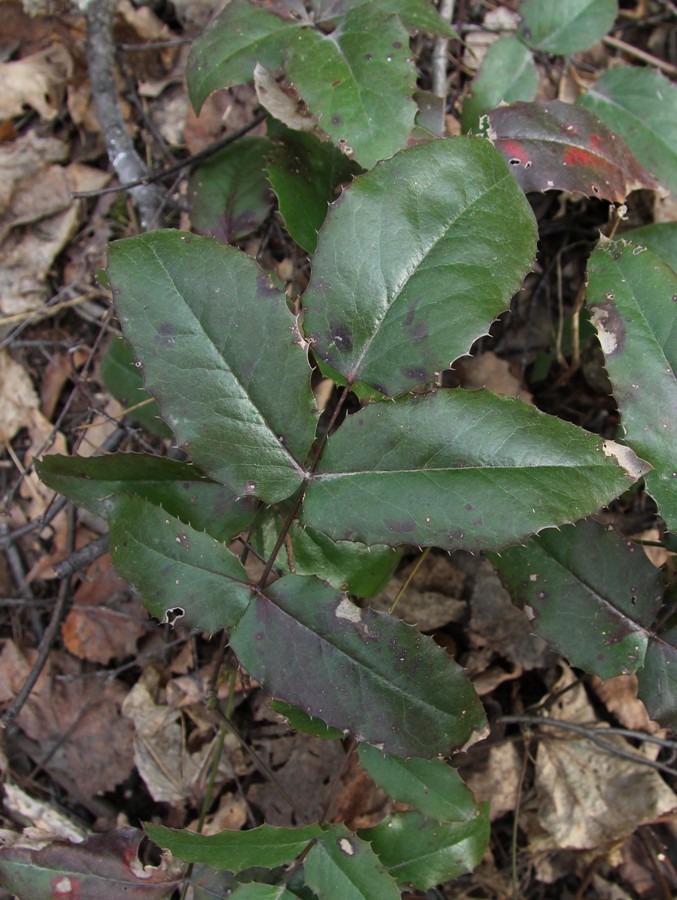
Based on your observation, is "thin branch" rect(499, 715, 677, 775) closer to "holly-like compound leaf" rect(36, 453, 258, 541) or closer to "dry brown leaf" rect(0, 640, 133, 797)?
"holly-like compound leaf" rect(36, 453, 258, 541)

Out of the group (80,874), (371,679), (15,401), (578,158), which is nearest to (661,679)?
(371,679)

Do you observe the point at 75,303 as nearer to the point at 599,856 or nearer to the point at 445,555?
the point at 445,555

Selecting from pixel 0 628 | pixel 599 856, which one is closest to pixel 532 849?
pixel 599 856

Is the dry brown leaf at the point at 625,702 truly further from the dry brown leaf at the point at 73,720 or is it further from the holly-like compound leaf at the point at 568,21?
the holly-like compound leaf at the point at 568,21

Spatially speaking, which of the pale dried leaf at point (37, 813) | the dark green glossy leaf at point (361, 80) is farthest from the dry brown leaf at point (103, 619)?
the dark green glossy leaf at point (361, 80)

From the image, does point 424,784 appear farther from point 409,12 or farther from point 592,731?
point 409,12

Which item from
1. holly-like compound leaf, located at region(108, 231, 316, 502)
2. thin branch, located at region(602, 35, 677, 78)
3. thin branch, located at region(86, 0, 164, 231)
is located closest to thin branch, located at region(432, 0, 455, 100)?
thin branch, located at region(602, 35, 677, 78)
